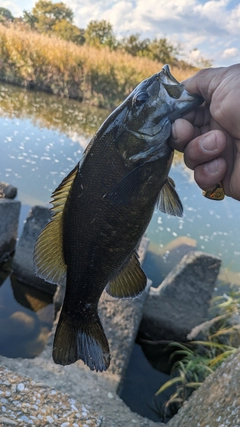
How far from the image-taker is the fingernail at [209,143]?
1.51 meters

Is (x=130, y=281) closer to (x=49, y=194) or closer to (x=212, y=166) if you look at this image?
(x=212, y=166)

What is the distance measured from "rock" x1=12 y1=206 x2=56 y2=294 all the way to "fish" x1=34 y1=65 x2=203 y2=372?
289cm

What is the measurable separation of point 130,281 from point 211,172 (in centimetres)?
62

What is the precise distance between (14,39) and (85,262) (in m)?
14.2

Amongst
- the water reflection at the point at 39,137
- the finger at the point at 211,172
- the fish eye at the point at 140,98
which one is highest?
the fish eye at the point at 140,98

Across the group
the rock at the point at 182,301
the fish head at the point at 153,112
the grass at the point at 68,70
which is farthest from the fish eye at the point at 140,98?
the grass at the point at 68,70

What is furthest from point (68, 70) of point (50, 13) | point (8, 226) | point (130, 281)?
point (50, 13)

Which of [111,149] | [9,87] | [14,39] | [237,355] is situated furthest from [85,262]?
[14,39]

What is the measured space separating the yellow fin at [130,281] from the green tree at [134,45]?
20188mm

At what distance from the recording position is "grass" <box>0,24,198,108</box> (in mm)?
13109

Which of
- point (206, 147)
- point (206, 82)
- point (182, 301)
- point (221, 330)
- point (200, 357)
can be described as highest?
point (206, 82)

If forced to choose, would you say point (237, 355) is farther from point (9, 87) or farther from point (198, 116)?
point (9, 87)

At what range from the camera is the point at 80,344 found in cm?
165

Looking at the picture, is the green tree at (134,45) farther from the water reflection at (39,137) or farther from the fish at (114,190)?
the fish at (114,190)
